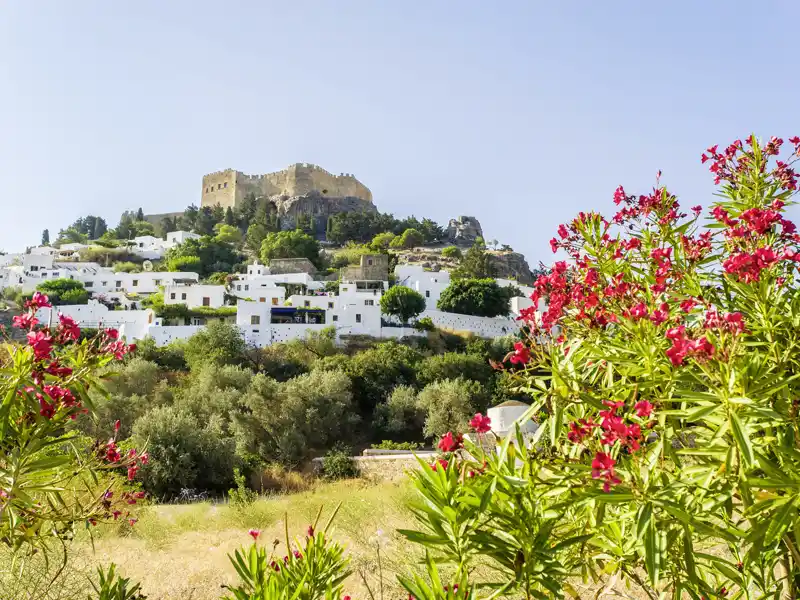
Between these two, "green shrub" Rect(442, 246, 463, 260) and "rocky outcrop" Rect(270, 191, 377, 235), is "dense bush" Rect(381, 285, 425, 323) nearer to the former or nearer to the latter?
"green shrub" Rect(442, 246, 463, 260)

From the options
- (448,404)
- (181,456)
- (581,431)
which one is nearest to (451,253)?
(448,404)

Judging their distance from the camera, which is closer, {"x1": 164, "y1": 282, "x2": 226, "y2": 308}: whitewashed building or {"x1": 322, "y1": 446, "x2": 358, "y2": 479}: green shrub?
{"x1": 322, "y1": 446, "x2": 358, "y2": 479}: green shrub

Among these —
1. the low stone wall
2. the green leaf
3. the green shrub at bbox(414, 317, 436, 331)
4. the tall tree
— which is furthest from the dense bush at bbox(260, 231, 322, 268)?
the green leaf

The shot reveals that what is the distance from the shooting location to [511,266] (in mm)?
50875

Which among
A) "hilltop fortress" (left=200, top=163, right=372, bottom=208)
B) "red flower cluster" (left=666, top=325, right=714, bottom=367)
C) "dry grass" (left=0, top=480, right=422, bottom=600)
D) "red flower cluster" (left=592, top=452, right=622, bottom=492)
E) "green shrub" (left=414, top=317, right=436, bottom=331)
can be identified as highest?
"hilltop fortress" (left=200, top=163, right=372, bottom=208)

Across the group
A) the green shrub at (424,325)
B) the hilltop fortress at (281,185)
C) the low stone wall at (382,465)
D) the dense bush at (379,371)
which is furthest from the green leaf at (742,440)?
the hilltop fortress at (281,185)

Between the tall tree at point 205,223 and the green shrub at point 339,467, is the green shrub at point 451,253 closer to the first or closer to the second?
the tall tree at point 205,223

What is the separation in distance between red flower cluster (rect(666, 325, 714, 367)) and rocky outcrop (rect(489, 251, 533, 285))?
4492 cm

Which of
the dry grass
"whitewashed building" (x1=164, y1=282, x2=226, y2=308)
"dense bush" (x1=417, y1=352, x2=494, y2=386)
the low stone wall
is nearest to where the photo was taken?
the dry grass

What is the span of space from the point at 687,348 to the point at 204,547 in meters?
7.85

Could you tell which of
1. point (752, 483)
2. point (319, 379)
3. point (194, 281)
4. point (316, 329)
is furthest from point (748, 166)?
point (194, 281)

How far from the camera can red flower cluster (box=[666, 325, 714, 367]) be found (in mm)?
1833

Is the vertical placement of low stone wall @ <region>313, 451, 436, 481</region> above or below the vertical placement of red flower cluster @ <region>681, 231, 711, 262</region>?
below

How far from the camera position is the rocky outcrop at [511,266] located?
159 ft
